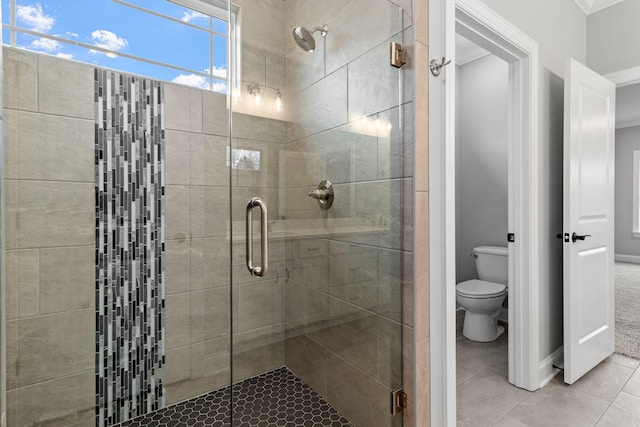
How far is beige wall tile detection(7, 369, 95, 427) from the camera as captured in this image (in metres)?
1.47

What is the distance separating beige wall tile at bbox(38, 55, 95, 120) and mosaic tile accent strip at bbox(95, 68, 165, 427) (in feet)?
0.13

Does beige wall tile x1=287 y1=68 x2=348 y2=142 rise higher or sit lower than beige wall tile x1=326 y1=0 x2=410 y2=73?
lower

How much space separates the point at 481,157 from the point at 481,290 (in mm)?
1434

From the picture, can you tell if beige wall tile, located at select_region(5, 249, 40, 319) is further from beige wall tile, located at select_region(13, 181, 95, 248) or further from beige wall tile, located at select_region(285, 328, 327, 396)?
beige wall tile, located at select_region(285, 328, 327, 396)

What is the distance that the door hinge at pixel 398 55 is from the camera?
136 cm

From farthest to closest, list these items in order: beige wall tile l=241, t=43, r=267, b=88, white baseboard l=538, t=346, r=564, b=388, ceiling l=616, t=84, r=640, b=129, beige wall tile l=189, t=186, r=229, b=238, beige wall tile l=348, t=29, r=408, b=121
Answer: ceiling l=616, t=84, r=640, b=129
white baseboard l=538, t=346, r=564, b=388
beige wall tile l=189, t=186, r=229, b=238
beige wall tile l=348, t=29, r=408, b=121
beige wall tile l=241, t=43, r=267, b=88

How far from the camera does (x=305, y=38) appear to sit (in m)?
1.24

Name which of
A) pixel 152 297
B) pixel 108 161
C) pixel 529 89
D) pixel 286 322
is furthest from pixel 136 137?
pixel 529 89

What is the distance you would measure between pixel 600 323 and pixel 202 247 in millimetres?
2745

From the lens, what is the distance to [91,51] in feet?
5.26

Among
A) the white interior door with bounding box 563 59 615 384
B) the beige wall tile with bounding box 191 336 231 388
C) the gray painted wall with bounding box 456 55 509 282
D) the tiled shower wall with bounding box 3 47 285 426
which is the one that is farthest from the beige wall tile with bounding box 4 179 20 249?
the gray painted wall with bounding box 456 55 509 282

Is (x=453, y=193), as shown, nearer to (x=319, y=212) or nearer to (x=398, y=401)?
(x=319, y=212)

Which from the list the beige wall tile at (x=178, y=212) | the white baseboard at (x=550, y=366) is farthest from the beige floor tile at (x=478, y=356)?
the beige wall tile at (x=178, y=212)

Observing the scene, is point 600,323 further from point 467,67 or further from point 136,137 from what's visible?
point 136,137
